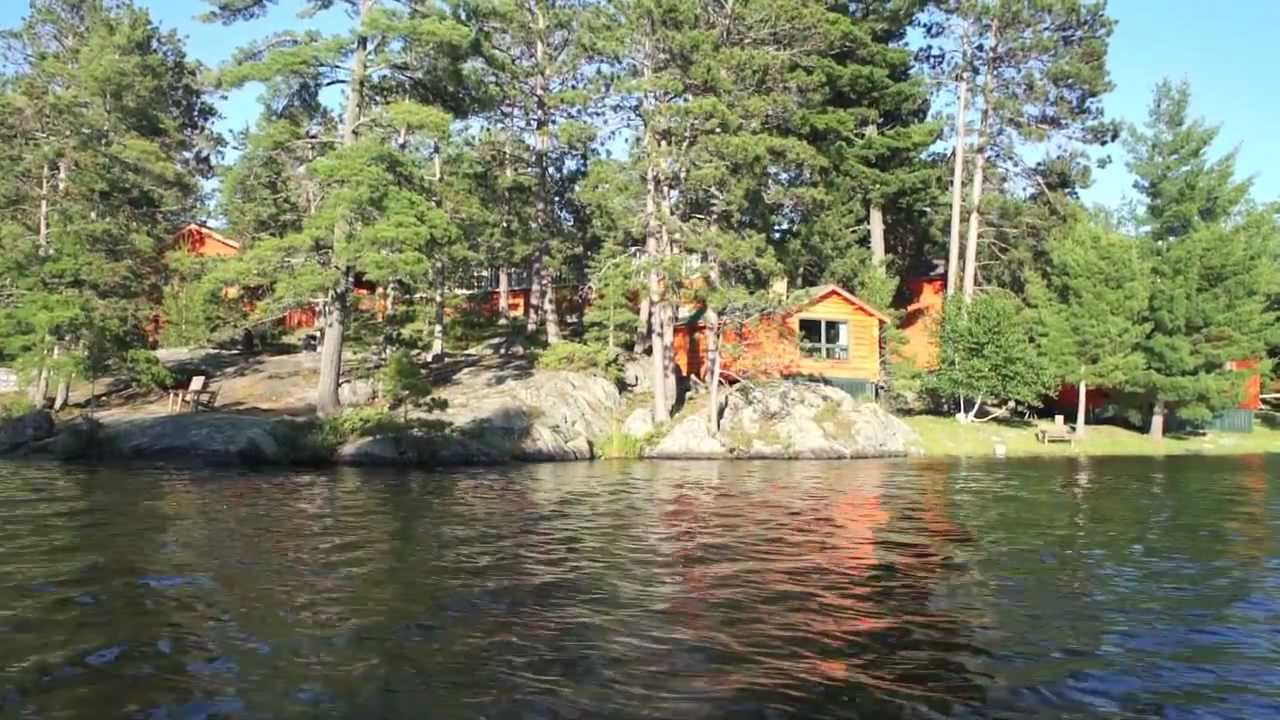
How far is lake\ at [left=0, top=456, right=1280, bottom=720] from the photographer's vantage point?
25.0ft

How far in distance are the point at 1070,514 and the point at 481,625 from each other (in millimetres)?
13817

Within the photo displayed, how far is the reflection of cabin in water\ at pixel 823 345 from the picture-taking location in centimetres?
4259

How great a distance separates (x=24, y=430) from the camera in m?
29.7

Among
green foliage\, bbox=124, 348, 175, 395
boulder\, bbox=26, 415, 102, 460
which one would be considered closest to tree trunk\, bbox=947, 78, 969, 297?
green foliage\, bbox=124, 348, 175, 395

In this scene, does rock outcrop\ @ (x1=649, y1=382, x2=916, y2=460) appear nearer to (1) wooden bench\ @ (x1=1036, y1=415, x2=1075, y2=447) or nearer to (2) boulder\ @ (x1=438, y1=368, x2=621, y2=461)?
(2) boulder\ @ (x1=438, y1=368, x2=621, y2=461)

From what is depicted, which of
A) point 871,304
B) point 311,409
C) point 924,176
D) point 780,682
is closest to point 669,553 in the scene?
point 780,682

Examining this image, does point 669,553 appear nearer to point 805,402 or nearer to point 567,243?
point 805,402

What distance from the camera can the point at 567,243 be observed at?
42031 mm

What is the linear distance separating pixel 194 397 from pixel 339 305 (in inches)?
247

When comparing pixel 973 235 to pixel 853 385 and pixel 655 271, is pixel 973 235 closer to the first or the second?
pixel 853 385

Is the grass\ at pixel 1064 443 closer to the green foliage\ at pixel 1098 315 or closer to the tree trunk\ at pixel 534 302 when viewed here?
the green foliage\ at pixel 1098 315

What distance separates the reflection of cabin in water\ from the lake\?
2225 centimetres

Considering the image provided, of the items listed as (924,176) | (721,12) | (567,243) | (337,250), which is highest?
(721,12)

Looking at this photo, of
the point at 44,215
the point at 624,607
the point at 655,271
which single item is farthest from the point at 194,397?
the point at 624,607
